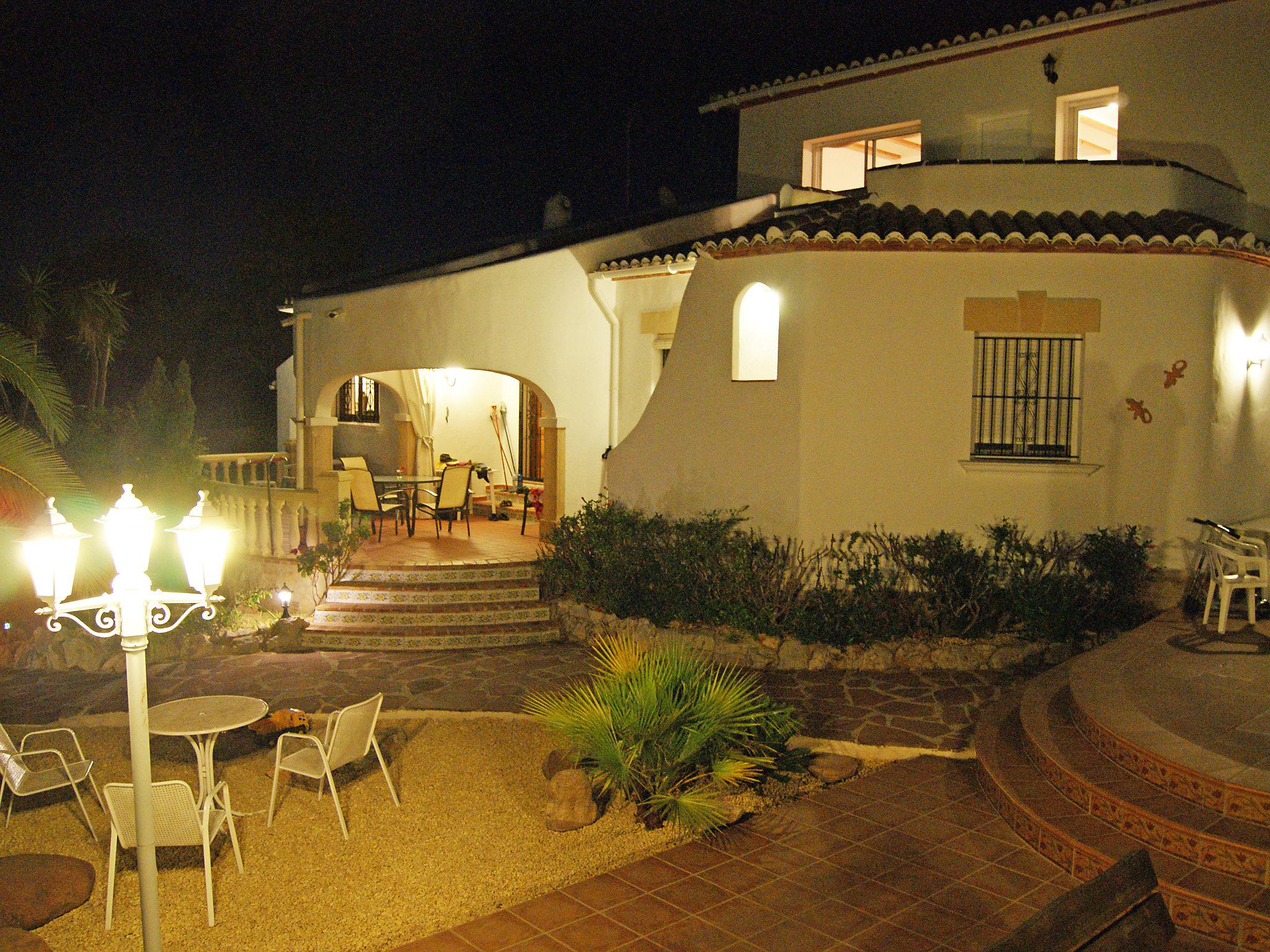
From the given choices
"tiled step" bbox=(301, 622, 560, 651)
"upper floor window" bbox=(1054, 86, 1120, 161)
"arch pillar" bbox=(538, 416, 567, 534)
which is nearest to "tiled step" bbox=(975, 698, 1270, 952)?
"tiled step" bbox=(301, 622, 560, 651)

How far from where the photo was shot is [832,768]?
723 centimetres

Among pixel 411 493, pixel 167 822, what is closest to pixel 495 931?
pixel 167 822

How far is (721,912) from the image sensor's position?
524 centimetres

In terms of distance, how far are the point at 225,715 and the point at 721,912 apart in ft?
11.1

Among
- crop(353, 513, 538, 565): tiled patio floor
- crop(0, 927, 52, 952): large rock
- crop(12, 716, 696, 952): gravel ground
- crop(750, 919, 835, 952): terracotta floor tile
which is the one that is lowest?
crop(12, 716, 696, 952): gravel ground

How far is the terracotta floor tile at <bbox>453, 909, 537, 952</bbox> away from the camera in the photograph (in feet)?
16.2

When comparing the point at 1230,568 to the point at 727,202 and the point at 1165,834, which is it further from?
the point at 727,202

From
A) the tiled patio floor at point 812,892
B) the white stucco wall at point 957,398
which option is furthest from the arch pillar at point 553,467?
the tiled patio floor at point 812,892

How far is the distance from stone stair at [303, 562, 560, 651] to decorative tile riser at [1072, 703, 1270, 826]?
6535 mm

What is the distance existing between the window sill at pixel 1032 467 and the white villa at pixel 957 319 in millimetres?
36

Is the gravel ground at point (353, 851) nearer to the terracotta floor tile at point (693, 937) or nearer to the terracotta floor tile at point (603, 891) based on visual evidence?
the terracotta floor tile at point (603, 891)

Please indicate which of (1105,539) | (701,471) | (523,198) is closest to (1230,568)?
(1105,539)

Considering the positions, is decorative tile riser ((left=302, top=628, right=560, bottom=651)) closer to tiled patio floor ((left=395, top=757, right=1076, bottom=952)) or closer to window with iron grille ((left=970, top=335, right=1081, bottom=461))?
tiled patio floor ((left=395, top=757, right=1076, bottom=952))

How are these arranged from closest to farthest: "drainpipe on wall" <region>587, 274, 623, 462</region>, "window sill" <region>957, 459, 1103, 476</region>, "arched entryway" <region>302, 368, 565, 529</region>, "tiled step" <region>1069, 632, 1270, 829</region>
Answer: "tiled step" <region>1069, 632, 1270, 829</region> → "window sill" <region>957, 459, 1103, 476</region> → "drainpipe on wall" <region>587, 274, 623, 462</region> → "arched entryway" <region>302, 368, 565, 529</region>
